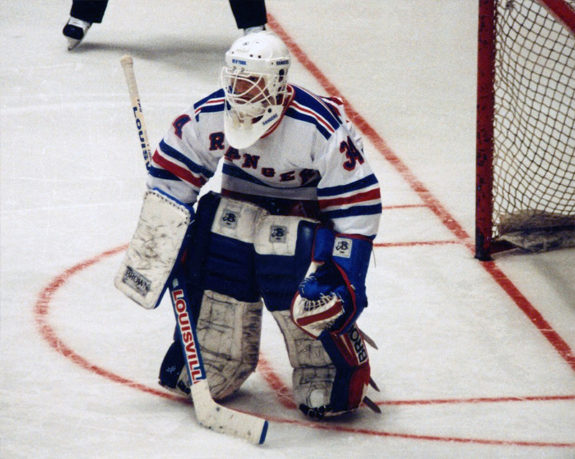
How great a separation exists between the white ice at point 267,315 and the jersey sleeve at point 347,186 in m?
0.64

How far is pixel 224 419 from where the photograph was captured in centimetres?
408

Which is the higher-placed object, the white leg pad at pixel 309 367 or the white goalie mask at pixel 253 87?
the white goalie mask at pixel 253 87

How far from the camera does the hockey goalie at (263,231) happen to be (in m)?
3.89

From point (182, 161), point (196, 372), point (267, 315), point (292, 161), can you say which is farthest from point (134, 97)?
point (267, 315)

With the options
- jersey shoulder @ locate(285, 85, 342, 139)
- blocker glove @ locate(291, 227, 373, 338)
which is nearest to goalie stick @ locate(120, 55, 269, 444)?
blocker glove @ locate(291, 227, 373, 338)

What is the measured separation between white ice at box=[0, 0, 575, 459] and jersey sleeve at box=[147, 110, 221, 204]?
681mm

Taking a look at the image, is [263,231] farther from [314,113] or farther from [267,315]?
[267,315]

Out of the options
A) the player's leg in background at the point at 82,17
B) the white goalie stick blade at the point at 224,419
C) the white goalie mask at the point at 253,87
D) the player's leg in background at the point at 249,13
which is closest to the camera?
the white goalie mask at the point at 253,87

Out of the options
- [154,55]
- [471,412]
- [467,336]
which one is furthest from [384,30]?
[471,412]

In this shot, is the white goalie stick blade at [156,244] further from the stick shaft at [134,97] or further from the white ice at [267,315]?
the white ice at [267,315]

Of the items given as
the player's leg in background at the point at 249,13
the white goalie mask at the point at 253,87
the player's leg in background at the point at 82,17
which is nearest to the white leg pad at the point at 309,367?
the white goalie mask at the point at 253,87

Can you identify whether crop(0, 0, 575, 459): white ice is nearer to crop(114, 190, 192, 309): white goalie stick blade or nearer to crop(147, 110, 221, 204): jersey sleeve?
crop(114, 190, 192, 309): white goalie stick blade

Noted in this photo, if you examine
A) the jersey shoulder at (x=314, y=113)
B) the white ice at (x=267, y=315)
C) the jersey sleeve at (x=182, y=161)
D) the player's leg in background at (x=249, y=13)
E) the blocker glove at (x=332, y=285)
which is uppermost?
the jersey shoulder at (x=314, y=113)

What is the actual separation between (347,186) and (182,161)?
1.61ft
